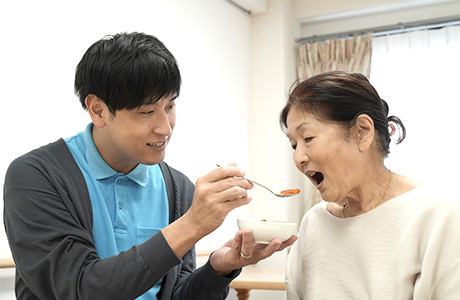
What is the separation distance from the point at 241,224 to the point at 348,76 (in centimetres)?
51

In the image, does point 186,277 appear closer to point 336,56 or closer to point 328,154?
point 328,154

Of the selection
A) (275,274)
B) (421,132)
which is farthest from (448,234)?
(421,132)

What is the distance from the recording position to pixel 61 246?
1.18 metres

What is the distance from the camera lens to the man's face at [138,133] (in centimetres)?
136

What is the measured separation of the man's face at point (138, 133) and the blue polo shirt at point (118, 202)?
0.14 feet

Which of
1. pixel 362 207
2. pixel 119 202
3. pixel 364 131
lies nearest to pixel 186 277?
pixel 119 202

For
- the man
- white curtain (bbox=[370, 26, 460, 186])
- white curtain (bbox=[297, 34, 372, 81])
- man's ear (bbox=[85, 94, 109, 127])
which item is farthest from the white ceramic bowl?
white curtain (bbox=[297, 34, 372, 81])

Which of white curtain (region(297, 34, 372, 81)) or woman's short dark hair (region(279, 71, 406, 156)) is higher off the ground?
white curtain (region(297, 34, 372, 81))

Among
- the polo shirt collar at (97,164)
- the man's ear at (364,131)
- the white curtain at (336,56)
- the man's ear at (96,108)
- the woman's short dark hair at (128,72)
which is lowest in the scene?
the polo shirt collar at (97,164)

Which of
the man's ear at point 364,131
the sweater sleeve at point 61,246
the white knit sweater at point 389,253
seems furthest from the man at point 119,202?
the man's ear at point 364,131

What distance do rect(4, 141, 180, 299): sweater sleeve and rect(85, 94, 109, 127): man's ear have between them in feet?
0.51

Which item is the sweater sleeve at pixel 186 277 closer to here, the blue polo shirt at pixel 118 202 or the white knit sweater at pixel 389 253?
the blue polo shirt at pixel 118 202

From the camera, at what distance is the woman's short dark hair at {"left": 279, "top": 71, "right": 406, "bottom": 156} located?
1.39 meters

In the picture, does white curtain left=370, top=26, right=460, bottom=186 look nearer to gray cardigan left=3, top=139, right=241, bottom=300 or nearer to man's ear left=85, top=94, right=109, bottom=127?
man's ear left=85, top=94, right=109, bottom=127
